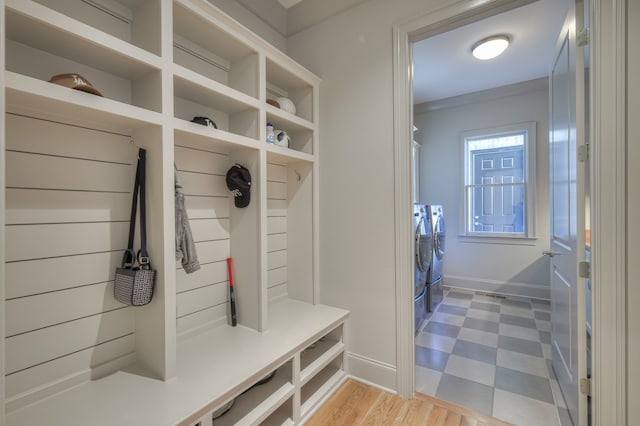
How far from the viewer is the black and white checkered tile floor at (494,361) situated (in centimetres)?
181

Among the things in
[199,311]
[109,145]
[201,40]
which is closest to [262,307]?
[199,311]

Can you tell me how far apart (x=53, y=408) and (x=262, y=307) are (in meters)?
0.97

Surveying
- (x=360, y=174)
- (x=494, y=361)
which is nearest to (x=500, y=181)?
(x=494, y=361)

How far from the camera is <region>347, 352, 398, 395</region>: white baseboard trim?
1930 millimetres

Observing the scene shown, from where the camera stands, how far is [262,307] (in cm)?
176

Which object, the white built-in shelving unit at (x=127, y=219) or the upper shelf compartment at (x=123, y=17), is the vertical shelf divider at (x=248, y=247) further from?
the upper shelf compartment at (x=123, y=17)

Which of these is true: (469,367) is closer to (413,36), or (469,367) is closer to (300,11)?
(413,36)

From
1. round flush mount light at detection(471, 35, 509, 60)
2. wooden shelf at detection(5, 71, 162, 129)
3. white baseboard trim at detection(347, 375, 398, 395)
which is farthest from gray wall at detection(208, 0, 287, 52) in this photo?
white baseboard trim at detection(347, 375, 398, 395)

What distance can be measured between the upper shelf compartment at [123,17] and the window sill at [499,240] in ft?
14.2

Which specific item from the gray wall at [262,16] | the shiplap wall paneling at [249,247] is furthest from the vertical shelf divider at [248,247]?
the gray wall at [262,16]

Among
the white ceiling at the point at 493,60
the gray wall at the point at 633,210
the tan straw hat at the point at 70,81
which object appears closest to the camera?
the tan straw hat at the point at 70,81

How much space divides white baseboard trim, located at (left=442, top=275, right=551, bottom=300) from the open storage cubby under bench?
2.99m

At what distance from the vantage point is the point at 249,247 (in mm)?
1824

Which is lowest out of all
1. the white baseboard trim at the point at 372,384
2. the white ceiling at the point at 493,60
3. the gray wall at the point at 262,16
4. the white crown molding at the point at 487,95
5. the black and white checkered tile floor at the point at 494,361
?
the black and white checkered tile floor at the point at 494,361
